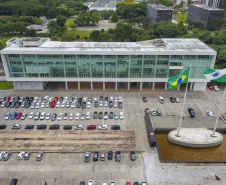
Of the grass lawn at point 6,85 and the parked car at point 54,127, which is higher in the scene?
the grass lawn at point 6,85

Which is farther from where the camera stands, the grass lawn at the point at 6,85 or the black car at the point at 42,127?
the grass lawn at the point at 6,85

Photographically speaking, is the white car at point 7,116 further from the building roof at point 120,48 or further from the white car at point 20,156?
the building roof at point 120,48

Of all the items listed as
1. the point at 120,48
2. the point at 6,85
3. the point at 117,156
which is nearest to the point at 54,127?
the point at 117,156

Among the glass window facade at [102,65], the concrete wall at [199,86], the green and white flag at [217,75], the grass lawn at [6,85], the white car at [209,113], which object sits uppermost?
the green and white flag at [217,75]

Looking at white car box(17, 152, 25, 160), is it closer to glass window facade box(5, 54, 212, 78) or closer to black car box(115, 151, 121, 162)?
black car box(115, 151, 121, 162)

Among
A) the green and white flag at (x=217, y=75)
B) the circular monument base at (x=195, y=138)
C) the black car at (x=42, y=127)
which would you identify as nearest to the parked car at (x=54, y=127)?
the black car at (x=42, y=127)

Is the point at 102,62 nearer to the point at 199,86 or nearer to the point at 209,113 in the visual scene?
the point at 199,86

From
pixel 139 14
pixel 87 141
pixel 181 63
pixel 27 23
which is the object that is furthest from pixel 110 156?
pixel 139 14

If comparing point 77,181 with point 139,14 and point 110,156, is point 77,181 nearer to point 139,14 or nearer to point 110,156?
point 110,156
